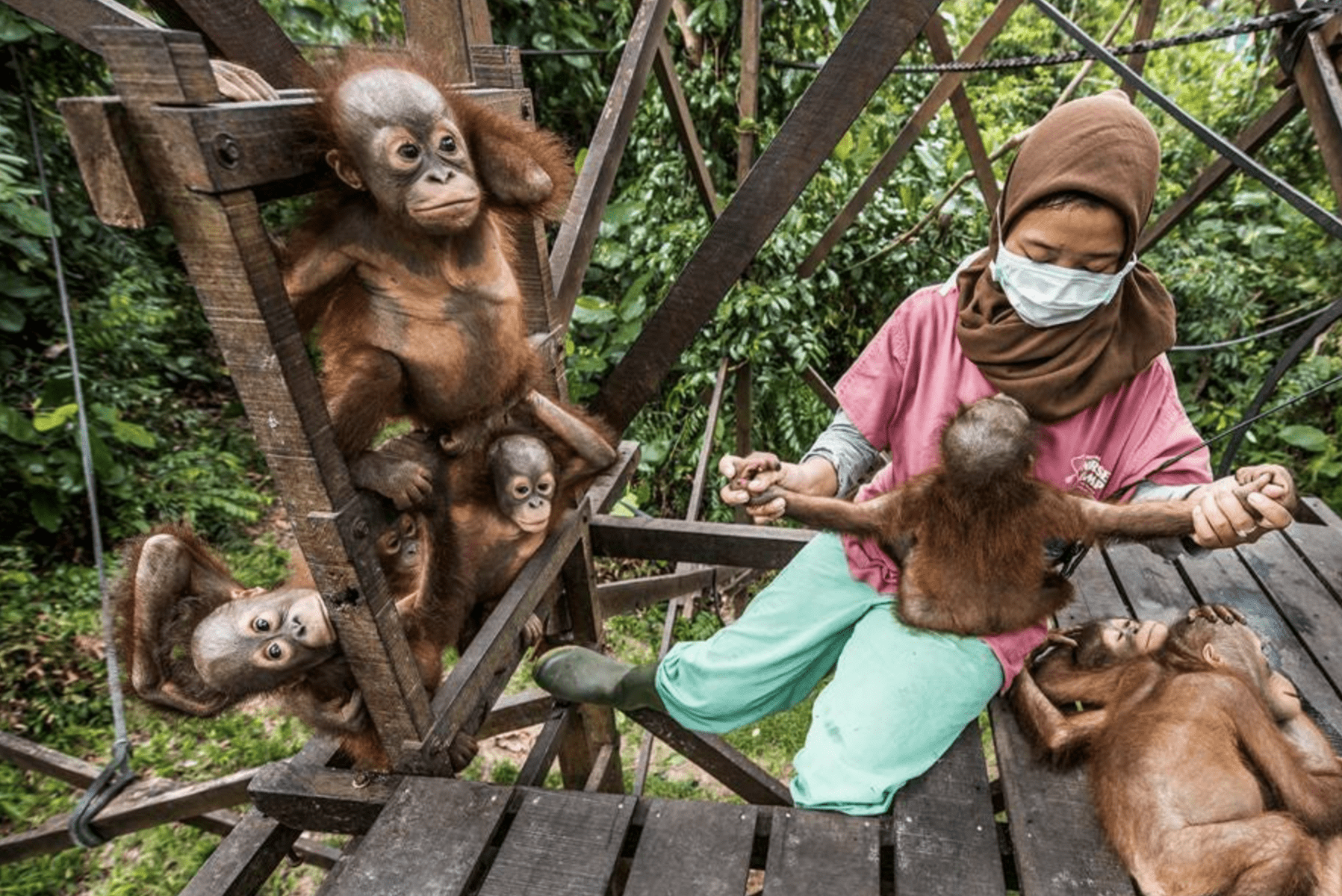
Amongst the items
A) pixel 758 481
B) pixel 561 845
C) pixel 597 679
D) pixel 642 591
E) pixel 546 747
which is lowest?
pixel 642 591

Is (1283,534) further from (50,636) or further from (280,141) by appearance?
(50,636)

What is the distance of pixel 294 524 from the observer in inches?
52.8

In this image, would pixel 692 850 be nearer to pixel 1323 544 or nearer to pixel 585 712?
pixel 585 712

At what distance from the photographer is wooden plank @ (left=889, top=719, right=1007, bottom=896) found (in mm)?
1441

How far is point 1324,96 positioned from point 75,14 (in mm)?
2424

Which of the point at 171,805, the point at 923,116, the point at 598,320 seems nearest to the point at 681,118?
the point at 923,116

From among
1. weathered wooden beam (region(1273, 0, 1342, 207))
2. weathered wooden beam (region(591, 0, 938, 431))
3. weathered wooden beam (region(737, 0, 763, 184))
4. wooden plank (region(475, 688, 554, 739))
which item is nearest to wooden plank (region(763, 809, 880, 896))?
wooden plank (region(475, 688, 554, 739))

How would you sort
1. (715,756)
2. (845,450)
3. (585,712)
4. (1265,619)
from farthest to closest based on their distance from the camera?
(585,712) → (1265,619) → (715,756) → (845,450)

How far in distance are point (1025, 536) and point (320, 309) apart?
58.4 inches

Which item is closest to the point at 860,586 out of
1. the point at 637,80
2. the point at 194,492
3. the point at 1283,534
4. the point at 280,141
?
the point at 280,141

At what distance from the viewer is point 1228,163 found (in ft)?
8.55

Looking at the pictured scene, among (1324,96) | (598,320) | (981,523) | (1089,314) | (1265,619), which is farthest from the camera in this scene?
(598,320)

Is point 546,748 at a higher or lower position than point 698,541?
lower

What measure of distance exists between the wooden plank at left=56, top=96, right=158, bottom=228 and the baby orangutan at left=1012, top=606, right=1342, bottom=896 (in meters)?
1.89
